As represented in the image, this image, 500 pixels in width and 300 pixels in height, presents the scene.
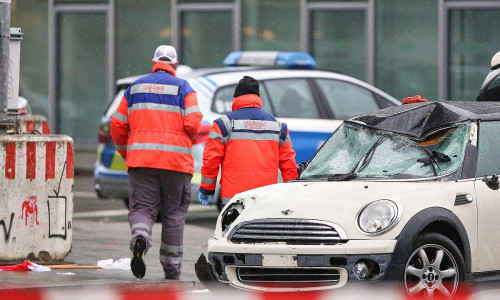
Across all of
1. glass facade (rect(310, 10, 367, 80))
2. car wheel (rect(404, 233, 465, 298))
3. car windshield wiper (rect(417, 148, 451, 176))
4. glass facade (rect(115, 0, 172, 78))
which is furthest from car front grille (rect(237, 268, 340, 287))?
glass facade (rect(115, 0, 172, 78))

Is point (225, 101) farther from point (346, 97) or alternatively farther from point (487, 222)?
point (487, 222)

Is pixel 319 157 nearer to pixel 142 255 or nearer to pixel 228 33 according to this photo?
pixel 142 255

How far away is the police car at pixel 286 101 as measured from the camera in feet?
49.4

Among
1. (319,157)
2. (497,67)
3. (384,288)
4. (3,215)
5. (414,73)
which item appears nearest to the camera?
(384,288)

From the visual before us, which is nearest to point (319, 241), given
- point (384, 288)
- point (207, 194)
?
point (384, 288)

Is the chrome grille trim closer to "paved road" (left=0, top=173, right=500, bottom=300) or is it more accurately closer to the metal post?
"paved road" (left=0, top=173, right=500, bottom=300)

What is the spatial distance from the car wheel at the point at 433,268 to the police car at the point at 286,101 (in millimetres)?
6117

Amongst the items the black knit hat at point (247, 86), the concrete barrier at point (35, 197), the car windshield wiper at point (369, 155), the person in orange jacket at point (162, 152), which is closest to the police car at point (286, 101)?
the concrete barrier at point (35, 197)

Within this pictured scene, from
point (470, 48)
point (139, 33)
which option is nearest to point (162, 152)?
point (470, 48)

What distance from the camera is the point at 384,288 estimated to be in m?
8.48

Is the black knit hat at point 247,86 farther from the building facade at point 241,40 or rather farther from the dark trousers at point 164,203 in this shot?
the building facade at point 241,40

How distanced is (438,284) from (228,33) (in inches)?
596

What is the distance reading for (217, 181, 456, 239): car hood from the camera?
28.5 ft

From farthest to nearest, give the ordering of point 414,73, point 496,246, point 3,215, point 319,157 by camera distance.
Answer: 1. point 414,73
2. point 3,215
3. point 319,157
4. point 496,246
